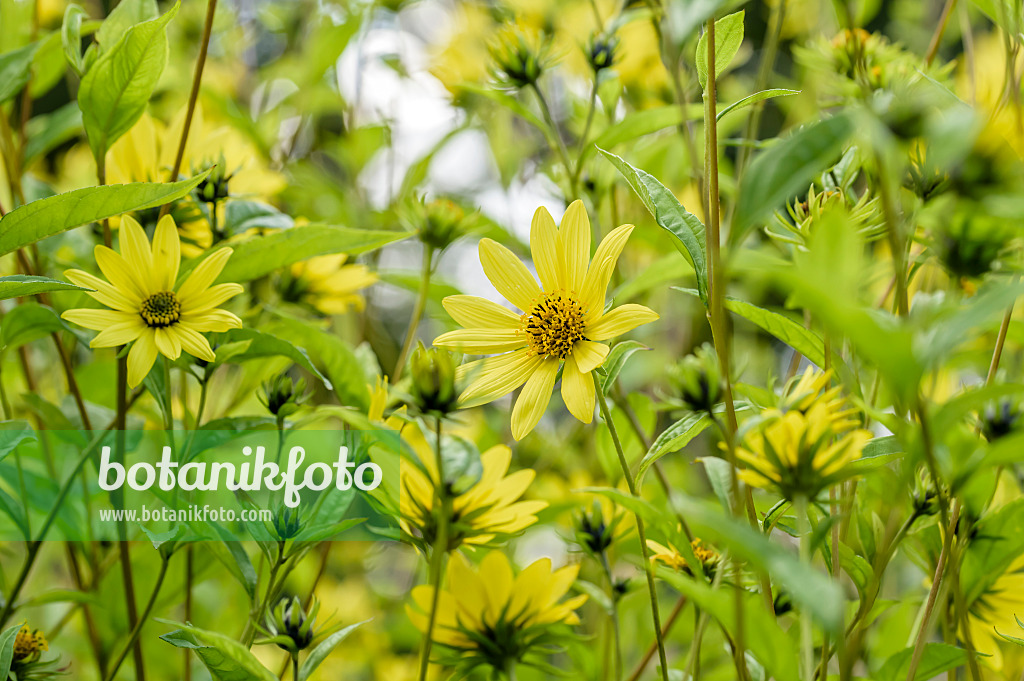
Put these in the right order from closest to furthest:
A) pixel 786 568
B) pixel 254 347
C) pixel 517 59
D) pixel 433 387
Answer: pixel 786 568
pixel 433 387
pixel 254 347
pixel 517 59

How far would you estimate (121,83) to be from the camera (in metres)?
0.38

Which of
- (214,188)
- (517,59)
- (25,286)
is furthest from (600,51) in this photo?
(25,286)

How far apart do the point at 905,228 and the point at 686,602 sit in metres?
0.25

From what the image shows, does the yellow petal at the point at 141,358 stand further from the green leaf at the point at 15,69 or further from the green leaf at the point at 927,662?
the green leaf at the point at 927,662

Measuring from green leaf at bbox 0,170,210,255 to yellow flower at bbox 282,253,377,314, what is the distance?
0.17 m

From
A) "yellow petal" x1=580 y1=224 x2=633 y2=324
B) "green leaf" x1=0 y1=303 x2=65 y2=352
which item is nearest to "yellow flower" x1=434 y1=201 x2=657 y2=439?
"yellow petal" x1=580 y1=224 x2=633 y2=324

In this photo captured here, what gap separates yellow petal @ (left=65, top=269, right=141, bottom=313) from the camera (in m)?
0.37

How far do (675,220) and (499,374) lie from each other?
0.42 ft

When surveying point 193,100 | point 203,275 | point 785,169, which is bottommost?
point 785,169

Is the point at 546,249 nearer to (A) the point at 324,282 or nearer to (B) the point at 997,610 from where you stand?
(A) the point at 324,282

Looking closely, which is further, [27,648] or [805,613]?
[27,648]

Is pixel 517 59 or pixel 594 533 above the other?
pixel 517 59

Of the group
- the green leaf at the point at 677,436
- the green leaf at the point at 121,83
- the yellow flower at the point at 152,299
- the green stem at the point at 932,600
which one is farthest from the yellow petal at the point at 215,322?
the green stem at the point at 932,600

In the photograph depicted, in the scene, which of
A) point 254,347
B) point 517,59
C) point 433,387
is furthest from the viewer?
point 517,59
